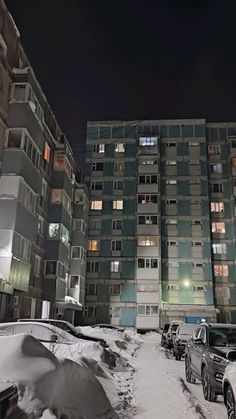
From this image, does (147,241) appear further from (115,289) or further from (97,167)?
(97,167)

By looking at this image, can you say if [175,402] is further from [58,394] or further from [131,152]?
[131,152]

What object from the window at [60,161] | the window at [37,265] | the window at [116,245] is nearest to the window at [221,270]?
the window at [116,245]

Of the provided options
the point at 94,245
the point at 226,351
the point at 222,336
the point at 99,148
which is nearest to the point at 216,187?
the point at 99,148

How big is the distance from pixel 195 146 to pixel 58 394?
53.1 m

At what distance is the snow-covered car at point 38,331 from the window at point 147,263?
34523 mm

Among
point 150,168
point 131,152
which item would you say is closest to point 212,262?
point 150,168

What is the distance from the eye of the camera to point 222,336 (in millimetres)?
10664

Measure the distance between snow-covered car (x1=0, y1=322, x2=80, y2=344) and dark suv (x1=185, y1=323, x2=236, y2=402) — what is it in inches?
237

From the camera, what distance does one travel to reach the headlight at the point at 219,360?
27.3 feet

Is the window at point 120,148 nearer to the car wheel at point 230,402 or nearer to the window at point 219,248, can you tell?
the window at point 219,248

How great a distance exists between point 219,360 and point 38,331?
9.47 m

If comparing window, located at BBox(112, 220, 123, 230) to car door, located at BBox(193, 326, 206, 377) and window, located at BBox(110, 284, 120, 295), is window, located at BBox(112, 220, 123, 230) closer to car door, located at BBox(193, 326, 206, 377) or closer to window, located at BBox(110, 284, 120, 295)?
window, located at BBox(110, 284, 120, 295)

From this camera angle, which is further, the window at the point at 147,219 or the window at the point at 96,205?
the window at the point at 96,205

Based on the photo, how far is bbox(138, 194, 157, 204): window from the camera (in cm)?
5384
